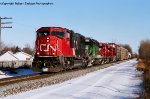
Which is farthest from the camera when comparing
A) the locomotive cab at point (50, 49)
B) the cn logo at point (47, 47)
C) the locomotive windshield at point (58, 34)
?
the locomotive windshield at point (58, 34)

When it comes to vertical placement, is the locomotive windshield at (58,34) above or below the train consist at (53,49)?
above

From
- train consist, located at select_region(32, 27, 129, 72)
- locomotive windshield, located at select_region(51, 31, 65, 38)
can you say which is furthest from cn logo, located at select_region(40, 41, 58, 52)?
locomotive windshield, located at select_region(51, 31, 65, 38)

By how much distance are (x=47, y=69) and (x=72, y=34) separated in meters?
6.07

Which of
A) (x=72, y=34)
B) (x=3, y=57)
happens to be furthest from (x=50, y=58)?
(x=3, y=57)

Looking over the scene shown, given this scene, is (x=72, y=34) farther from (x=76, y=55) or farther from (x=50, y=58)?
(x=50, y=58)

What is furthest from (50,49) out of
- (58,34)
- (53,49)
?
(58,34)

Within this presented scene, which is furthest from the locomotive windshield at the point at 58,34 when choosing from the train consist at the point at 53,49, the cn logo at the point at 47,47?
the cn logo at the point at 47,47

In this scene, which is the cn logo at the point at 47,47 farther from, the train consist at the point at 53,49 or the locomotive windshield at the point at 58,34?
the locomotive windshield at the point at 58,34

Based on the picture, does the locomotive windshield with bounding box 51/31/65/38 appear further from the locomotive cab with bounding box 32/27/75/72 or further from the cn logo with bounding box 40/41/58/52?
the cn logo with bounding box 40/41/58/52

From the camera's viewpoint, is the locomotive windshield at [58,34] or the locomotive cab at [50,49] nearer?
the locomotive cab at [50,49]

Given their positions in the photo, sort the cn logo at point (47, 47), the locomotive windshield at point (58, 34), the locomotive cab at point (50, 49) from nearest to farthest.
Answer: the locomotive cab at point (50, 49)
the cn logo at point (47, 47)
the locomotive windshield at point (58, 34)

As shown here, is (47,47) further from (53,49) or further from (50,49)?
(53,49)

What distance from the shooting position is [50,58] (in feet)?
92.9

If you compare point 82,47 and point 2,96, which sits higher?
point 82,47
